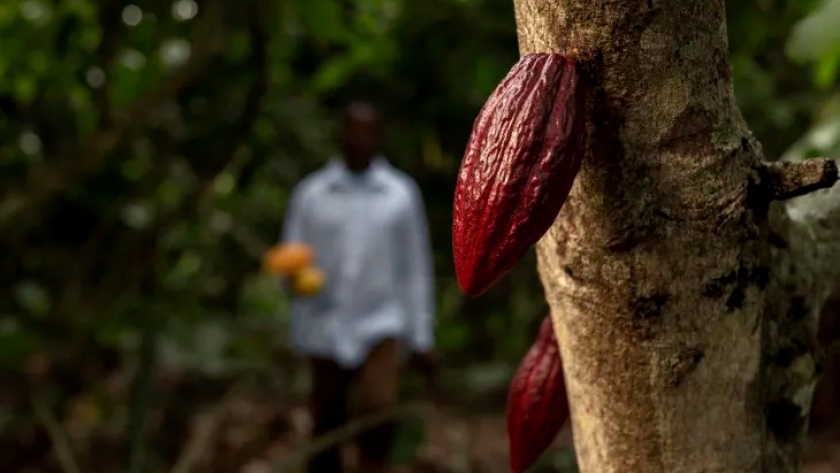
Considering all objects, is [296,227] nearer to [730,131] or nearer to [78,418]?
[78,418]

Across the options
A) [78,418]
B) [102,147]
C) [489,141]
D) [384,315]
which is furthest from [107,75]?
[489,141]

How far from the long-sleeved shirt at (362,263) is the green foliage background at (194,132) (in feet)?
0.84

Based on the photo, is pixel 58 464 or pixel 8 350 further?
pixel 58 464

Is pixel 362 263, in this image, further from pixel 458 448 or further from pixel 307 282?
pixel 458 448

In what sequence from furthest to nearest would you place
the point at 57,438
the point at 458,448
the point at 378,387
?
the point at 458,448
the point at 378,387
the point at 57,438

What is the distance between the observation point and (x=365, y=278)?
2.82m

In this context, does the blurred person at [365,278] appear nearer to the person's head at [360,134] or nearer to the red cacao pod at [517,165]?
the person's head at [360,134]

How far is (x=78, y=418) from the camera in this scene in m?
→ 3.58

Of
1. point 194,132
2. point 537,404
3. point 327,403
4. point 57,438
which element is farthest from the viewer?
point 327,403

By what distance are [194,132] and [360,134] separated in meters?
0.48

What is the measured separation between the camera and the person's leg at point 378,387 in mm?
2846

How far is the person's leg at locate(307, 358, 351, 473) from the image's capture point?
9.67ft

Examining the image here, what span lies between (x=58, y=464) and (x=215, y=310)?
2.48ft

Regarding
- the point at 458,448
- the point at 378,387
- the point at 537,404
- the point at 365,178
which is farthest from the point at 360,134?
→ the point at 537,404
